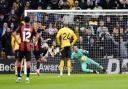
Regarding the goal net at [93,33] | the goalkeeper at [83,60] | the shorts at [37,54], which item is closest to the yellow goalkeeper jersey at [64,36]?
the shorts at [37,54]

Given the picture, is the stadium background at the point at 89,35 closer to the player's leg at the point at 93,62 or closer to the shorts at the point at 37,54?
the player's leg at the point at 93,62

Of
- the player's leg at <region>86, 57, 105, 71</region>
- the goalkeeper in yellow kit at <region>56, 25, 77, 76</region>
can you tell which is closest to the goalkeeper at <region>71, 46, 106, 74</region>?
the player's leg at <region>86, 57, 105, 71</region>

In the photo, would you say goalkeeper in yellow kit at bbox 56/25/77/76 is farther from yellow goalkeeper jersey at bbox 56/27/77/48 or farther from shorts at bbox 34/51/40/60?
shorts at bbox 34/51/40/60

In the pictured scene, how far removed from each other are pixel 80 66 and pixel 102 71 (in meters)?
1.03

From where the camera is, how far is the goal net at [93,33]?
25328 millimetres

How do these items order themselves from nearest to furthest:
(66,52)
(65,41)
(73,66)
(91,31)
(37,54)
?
(66,52) → (65,41) → (37,54) → (73,66) → (91,31)

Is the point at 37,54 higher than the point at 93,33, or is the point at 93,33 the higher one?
the point at 93,33

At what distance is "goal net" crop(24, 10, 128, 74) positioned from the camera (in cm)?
2533

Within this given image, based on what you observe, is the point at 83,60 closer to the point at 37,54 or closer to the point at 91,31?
the point at 91,31

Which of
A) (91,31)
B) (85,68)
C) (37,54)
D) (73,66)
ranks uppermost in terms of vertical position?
(91,31)

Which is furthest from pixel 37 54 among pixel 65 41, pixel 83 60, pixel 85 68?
pixel 85 68

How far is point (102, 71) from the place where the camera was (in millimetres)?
25438

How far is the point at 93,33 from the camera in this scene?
2569 centimetres

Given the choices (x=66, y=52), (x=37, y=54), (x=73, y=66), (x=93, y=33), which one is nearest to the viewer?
(x=66, y=52)
